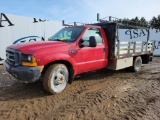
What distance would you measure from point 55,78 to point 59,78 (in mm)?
113

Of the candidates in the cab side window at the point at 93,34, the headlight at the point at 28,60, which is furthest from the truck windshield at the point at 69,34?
the headlight at the point at 28,60

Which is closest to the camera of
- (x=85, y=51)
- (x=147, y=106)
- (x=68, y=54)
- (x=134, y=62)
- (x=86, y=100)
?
(x=147, y=106)

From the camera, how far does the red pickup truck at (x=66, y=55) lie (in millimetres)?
4400

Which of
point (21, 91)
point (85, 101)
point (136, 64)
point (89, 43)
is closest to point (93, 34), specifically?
point (89, 43)

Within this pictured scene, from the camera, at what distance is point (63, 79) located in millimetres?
5062

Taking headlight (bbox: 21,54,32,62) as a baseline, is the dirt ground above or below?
below

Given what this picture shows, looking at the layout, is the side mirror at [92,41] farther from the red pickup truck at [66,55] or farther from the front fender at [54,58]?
the front fender at [54,58]

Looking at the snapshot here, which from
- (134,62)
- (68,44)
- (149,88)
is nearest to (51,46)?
(68,44)

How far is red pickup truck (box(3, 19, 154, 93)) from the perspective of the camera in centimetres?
440

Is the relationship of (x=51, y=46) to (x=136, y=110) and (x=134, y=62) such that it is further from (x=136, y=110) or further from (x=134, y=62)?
(x=134, y=62)

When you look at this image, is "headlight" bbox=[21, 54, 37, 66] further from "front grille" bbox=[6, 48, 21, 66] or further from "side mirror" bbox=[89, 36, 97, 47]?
"side mirror" bbox=[89, 36, 97, 47]

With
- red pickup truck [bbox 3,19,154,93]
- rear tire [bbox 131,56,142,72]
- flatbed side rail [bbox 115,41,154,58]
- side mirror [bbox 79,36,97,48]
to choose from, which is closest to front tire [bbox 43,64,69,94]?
red pickup truck [bbox 3,19,154,93]

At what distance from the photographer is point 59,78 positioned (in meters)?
4.92

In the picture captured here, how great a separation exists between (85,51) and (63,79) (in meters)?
1.16
